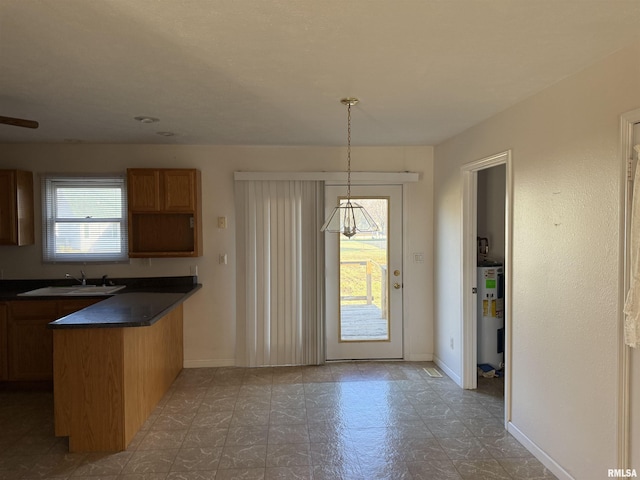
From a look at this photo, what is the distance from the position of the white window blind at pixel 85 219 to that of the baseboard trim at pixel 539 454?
3916 mm

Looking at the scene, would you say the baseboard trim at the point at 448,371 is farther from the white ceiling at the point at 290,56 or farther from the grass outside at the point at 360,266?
the white ceiling at the point at 290,56

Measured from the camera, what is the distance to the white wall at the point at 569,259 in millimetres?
2117

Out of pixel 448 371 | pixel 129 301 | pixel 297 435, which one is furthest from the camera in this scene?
pixel 448 371

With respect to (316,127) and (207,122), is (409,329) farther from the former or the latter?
(207,122)

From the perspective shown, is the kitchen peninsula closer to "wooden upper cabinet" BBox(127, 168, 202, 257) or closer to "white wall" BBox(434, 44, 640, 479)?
"wooden upper cabinet" BBox(127, 168, 202, 257)

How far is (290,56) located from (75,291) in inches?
133

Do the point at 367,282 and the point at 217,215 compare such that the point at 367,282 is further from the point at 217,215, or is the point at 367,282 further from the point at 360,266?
the point at 217,215

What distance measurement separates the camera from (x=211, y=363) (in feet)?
15.1

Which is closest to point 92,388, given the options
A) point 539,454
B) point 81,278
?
point 81,278

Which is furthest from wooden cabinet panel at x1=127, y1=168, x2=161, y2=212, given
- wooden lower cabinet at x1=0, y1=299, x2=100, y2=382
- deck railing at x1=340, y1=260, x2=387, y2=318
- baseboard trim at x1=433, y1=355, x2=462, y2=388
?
baseboard trim at x1=433, y1=355, x2=462, y2=388

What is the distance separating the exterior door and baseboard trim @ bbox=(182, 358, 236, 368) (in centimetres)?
109

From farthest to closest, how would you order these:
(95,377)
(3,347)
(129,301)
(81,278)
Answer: (81,278) < (3,347) < (129,301) < (95,377)

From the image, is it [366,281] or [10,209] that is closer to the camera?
[10,209]

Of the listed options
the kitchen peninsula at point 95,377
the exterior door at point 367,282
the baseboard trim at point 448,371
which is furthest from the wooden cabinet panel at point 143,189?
the baseboard trim at point 448,371
